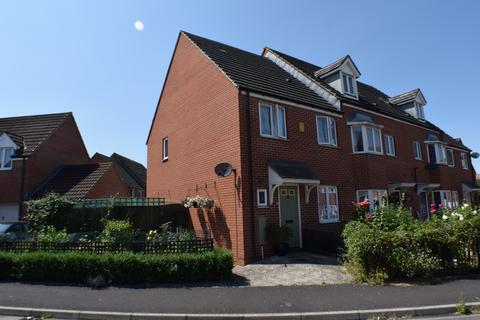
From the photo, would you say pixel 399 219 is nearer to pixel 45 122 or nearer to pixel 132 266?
pixel 132 266

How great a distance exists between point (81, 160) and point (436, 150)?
26.7 meters

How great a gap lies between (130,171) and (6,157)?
1890cm

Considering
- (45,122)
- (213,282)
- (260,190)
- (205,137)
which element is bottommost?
(213,282)

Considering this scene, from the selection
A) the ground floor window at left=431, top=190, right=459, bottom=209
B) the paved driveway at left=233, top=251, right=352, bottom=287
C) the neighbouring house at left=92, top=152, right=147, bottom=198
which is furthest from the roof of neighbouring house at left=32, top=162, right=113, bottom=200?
the ground floor window at left=431, top=190, right=459, bottom=209

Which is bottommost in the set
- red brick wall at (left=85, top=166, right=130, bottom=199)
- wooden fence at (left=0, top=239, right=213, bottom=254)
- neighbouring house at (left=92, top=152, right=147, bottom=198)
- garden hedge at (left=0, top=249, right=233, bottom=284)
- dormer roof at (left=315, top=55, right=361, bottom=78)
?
garden hedge at (left=0, top=249, right=233, bottom=284)

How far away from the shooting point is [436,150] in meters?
23.0

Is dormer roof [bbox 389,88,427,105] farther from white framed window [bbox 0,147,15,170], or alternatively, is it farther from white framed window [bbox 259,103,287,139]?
white framed window [bbox 0,147,15,170]

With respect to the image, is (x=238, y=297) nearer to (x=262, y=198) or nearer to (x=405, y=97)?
(x=262, y=198)

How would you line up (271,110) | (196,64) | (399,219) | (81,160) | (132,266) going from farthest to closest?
(81,160)
(196,64)
(271,110)
(399,219)
(132,266)

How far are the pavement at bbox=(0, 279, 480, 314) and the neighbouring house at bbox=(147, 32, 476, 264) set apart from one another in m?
3.47

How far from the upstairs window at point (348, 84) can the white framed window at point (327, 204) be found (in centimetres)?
617

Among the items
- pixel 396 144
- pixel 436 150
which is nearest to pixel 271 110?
pixel 396 144

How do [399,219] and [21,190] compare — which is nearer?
[399,219]

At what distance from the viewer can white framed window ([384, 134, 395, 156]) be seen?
1866 cm
